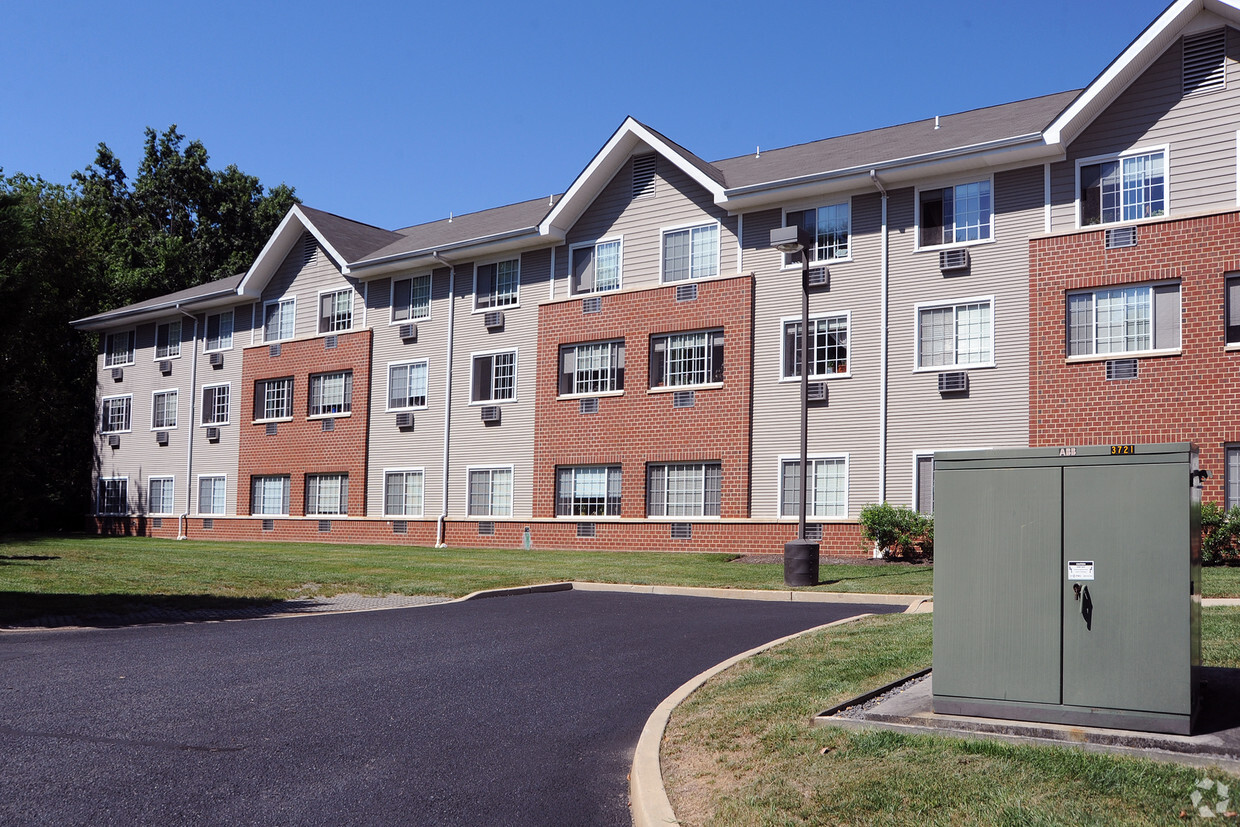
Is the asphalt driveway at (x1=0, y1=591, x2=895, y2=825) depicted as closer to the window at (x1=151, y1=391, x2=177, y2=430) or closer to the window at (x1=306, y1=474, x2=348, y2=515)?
the window at (x1=306, y1=474, x2=348, y2=515)

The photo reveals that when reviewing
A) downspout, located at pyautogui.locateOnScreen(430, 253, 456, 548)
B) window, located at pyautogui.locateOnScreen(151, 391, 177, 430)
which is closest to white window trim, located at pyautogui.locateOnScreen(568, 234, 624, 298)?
downspout, located at pyautogui.locateOnScreen(430, 253, 456, 548)

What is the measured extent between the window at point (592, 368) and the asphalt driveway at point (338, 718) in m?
16.9

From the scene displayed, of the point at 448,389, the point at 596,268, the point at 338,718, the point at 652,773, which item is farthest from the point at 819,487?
the point at 652,773

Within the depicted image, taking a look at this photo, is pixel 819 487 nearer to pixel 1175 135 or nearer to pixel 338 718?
pixel 1175 135

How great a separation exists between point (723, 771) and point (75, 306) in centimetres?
4980

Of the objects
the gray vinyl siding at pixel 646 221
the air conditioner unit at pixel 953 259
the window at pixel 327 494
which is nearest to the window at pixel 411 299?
the gray vinyl siding at pixel 646 221

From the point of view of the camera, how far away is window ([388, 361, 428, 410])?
3431 cm

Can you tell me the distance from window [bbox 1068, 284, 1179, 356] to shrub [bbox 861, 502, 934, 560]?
4986mm

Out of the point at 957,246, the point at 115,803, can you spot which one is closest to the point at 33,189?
the point at 957,246

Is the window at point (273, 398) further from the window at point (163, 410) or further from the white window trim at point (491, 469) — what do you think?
the white window trim at point (491, 469)

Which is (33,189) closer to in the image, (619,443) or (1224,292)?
(619,443)

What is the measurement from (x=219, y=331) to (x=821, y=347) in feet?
82.2

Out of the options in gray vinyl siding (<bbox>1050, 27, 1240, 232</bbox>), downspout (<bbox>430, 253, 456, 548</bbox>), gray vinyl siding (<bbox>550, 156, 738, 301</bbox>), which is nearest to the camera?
gray vinyl siding (<bbox>1050, 27, 1240, 232</bbox>)

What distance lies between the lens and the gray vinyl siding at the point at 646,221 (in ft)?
93.8
